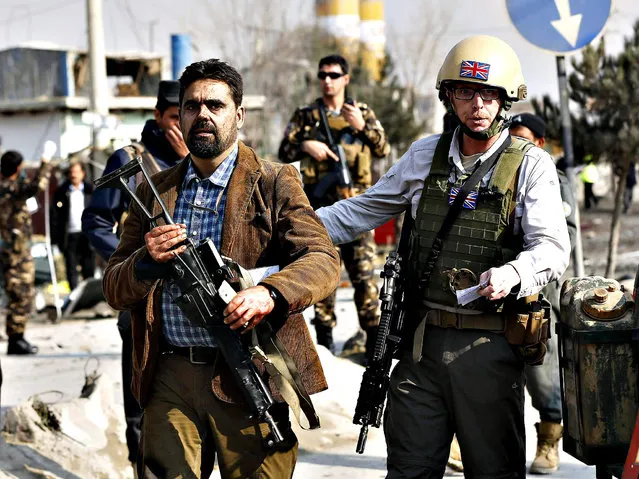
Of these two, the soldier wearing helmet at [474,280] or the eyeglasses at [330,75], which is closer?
the soldier wearing helmet at [474,280]

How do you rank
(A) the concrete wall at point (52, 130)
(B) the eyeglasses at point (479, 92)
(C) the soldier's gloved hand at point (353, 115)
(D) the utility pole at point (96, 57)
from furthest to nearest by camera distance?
(A) the concrete wall at point (52, 130)
(D) the utility pole at point (96, 57)
(C) the soldier's gloved hand at point (353, 115)
(B) the eyeglasses at point (479, 92)

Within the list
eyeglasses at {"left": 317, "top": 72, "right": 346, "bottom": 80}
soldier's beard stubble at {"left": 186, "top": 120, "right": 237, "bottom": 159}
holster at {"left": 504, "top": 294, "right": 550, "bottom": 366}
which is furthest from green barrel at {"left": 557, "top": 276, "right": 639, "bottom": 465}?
eyeglasses at {"left": 317, "top": 72, "right": 346, "bottom": 80}

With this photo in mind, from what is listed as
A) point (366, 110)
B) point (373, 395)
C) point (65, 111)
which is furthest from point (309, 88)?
point (373, 395)

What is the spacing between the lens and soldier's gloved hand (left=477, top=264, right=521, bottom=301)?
3.80m

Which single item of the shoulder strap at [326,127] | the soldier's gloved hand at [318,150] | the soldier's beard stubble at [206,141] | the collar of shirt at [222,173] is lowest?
the soldier's gloved hand at [318,150]

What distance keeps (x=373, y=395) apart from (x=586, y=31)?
112 inches

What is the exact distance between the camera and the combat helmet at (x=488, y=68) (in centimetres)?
412

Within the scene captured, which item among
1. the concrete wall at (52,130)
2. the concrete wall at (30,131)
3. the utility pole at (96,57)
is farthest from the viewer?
the concrete wall at (30,131)

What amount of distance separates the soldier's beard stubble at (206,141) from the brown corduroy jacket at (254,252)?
112 millimetres

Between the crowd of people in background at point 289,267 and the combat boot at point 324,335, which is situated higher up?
the crowd of people in background at point 289,267

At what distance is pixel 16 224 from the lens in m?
10.8

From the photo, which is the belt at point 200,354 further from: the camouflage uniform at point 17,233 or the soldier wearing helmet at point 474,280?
the camouflage uniform at point 17,233

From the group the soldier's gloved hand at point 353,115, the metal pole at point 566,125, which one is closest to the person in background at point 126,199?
the soldier's gloved hand at point 353,115

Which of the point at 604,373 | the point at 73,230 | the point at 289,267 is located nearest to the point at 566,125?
the point at 604,373
